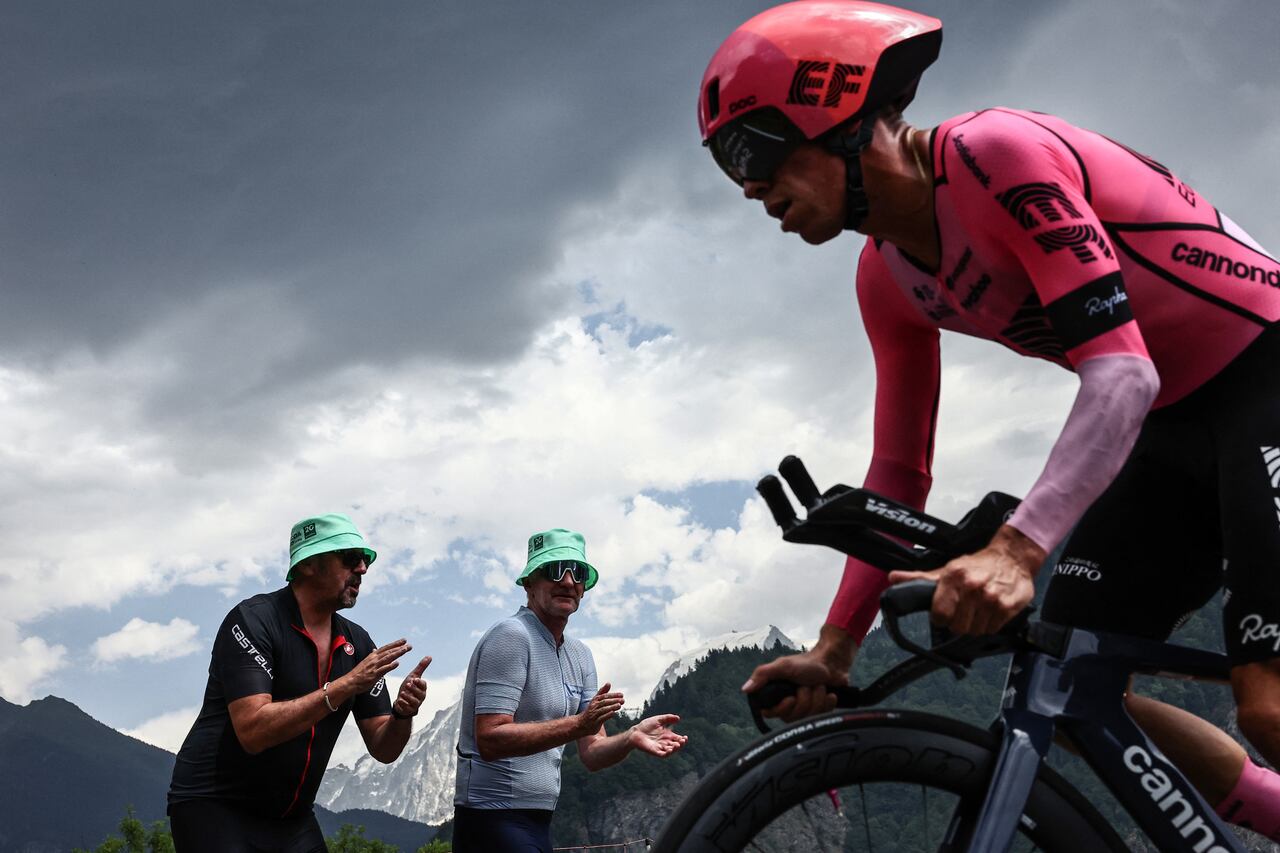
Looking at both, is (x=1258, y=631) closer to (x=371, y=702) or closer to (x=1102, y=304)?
(x=1102, y=304)

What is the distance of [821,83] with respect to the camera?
2221 millimetres

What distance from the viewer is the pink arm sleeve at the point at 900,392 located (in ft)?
9.02

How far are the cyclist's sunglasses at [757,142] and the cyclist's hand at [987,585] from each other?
0.90 meters

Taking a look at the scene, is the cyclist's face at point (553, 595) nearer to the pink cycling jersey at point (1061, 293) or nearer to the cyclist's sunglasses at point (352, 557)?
the cyclist's sunglasses at point (352, 557)

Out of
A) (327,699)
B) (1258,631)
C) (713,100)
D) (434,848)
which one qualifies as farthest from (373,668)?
(434,848)

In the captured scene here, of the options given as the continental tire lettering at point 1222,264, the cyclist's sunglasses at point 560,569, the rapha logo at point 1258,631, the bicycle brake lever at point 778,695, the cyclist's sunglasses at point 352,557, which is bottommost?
the bicycle brake lever at point 778,695

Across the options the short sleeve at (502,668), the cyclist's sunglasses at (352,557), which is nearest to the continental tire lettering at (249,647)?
the cyclist's sunglasses at (352,557)

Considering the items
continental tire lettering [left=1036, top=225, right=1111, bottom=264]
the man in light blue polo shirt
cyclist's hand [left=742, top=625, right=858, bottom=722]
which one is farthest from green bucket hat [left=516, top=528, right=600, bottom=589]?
continental tire lettering [left=1036, top=225, right=1111, bottom=264]

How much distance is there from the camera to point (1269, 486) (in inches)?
85.7

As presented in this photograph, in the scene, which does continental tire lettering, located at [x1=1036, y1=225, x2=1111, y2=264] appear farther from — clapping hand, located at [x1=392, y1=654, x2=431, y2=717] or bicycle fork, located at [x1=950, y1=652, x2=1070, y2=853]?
clapping hand, located at [x1=392, y1=654, x2=431, y2=717]

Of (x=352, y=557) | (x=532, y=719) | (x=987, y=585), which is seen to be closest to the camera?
(x=987, y=585)

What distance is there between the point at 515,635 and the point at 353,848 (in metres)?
20.7

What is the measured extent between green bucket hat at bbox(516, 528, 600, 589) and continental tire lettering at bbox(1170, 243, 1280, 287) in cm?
443

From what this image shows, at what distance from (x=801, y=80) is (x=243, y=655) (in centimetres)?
397
